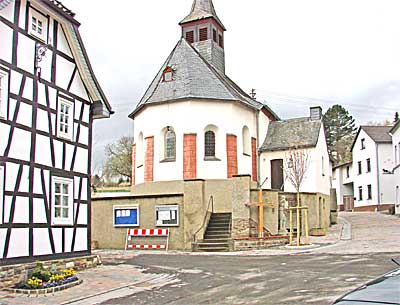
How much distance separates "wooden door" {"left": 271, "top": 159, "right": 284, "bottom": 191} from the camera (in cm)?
3259

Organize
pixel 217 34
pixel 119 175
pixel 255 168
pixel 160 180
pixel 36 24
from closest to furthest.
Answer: pixel 36 24, pixel 160 180, pixel 255 168, pixel 217 34, pixel 119 175

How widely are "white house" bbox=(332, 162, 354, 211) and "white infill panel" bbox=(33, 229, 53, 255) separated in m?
53.0

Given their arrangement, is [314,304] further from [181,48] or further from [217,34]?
[217,34]

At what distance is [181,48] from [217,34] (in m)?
5.38

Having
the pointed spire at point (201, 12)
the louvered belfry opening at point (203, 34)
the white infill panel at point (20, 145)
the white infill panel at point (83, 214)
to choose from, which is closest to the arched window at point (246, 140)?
the louvered belfry opening at point (203, 34)

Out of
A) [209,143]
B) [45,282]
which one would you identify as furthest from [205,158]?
[45,282]

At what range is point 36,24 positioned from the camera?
14875 mm

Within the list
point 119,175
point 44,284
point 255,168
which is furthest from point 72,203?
point 119,175

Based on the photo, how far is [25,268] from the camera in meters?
13.2

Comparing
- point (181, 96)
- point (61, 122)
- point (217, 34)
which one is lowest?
point (61, 122)

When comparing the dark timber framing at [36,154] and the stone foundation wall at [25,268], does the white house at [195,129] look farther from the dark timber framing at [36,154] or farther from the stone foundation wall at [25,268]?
the stone foundation wall at [25,268]

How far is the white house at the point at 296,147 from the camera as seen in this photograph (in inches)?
1238

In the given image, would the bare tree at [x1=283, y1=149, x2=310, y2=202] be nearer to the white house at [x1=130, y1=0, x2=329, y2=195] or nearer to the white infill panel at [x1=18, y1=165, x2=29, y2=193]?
the white house at [x1=130, y1=0, x2=329, y2=195]

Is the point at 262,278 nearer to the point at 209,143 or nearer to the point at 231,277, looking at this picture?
the point at 231,277
